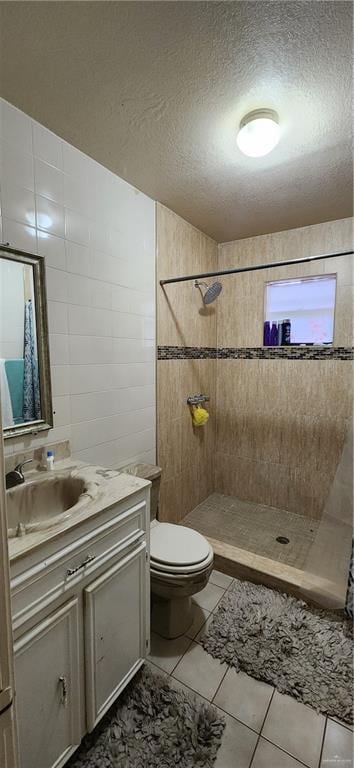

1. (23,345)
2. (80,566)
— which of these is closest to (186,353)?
(23,345)

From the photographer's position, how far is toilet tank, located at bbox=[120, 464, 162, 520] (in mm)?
1728

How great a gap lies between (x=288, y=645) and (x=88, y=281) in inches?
77.8

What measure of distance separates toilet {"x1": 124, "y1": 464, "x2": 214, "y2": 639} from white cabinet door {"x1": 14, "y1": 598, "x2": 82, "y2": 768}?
51cm

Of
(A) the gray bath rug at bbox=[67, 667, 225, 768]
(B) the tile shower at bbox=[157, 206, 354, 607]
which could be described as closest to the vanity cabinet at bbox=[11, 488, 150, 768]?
(A) the gray bath rug at bbox=[67, 667, 225, 768]

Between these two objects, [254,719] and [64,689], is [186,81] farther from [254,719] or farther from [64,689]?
[254,719]

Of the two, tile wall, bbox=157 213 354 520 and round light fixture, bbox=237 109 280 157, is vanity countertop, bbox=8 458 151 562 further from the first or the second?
round light fixture, bbox=237 109 280 157

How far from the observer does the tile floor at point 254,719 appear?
1.07 m

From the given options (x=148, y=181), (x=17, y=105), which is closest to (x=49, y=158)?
(x=17, y=105)

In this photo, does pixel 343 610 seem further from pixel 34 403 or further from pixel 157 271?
pixel 157 271

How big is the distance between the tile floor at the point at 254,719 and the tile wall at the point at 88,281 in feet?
3.12

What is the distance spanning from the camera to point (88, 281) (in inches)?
61.7

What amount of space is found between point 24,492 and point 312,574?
5.29ft

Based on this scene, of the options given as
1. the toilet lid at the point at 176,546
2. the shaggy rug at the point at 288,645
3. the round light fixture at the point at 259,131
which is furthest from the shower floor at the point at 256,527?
the round light fixture at the point at 259,131

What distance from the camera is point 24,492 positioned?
120 cm
